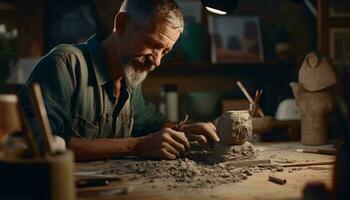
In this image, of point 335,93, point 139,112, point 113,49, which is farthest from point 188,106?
point 335,93

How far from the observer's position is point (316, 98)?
2.43m

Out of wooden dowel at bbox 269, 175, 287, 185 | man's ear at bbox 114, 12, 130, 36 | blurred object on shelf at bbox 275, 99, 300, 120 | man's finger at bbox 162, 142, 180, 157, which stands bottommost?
blurred object on shelf at bbox 275, 99, 300, 120

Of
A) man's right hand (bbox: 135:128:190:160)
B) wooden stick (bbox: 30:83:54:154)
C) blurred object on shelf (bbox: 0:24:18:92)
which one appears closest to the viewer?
wooden stick (bbox: 30:83:54:154)

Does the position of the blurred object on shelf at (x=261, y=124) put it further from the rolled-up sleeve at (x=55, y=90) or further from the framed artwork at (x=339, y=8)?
the framed artwork at (x=339, y=8)

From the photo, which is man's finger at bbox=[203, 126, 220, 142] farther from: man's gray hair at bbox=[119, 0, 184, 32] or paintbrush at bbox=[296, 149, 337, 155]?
man's gray hair at bbox=[119, 0, 184, 32]

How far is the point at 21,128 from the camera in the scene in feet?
3.47

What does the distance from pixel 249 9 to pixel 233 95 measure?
797mm

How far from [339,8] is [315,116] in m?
2.04

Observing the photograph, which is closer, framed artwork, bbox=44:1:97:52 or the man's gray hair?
the man's gray hair

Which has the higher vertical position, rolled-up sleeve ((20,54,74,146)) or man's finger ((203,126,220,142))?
rolled-up sleeve ((20,54,74,146))

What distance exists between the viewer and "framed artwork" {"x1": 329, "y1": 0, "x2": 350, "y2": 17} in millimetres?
4117

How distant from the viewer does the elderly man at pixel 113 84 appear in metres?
1.97

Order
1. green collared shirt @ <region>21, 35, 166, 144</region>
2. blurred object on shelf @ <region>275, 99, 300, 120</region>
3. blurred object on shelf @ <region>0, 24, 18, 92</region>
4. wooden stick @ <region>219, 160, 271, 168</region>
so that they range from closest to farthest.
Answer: wooden stick @ <region>219, 160, 271, 168</region>
green collared shirt @ <region>21, 35, 166, 144</region>
blurred object on shelf @ <region>275, 99, 300, 120</region>
blurred object on shelf @ <region>0, 24, 18, 92</region>

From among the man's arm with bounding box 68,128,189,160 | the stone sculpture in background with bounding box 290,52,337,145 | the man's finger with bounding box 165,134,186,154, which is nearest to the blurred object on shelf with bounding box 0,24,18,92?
the man's arm with bounding box 68,128,189,160
